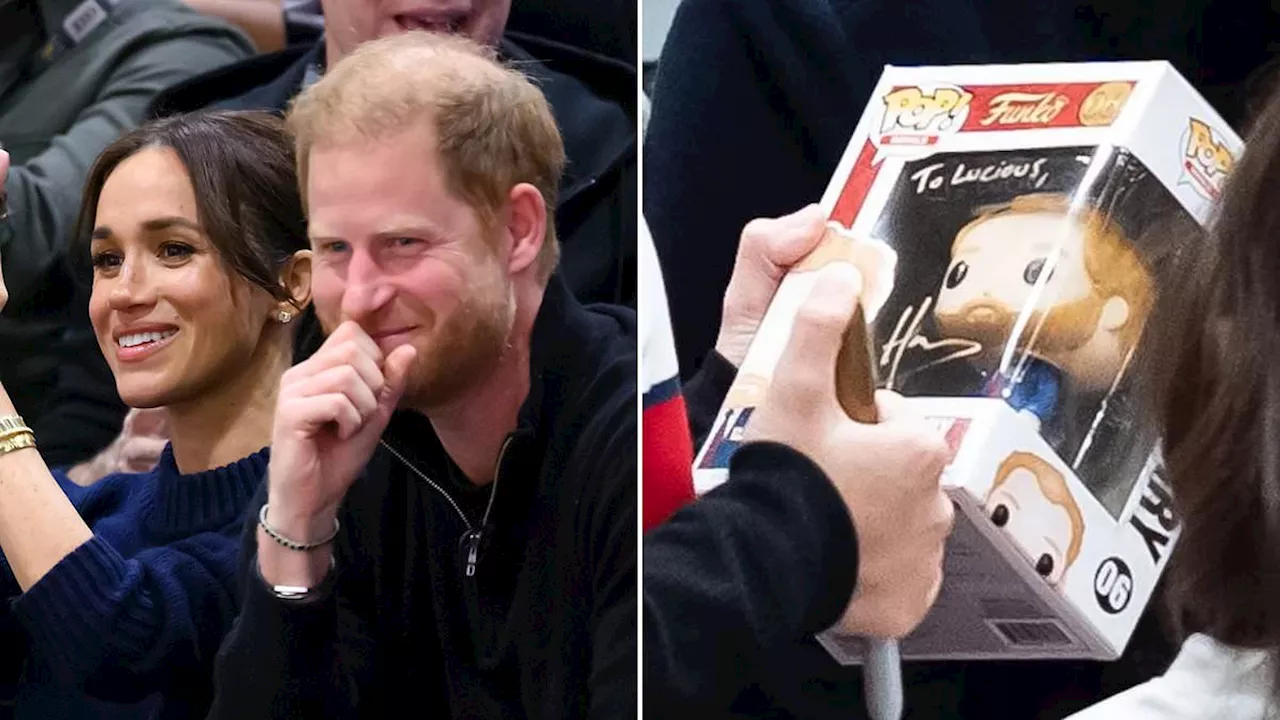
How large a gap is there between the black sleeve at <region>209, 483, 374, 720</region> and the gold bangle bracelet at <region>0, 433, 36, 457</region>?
199 mm

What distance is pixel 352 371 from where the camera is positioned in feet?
3.91

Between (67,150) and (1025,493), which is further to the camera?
(67,150)

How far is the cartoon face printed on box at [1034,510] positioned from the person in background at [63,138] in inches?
28.1

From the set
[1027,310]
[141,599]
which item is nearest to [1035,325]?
[1027,310]

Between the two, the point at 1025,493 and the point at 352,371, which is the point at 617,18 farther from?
the point at 1025,493

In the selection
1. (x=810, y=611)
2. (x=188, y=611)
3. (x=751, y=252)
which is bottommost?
(x=188, y=611)

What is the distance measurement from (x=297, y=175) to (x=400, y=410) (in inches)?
8.1

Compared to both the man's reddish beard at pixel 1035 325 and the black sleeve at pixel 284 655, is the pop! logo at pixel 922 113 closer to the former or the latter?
the man's reddish beard at pixel 1035 325

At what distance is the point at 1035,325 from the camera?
45.9 inches

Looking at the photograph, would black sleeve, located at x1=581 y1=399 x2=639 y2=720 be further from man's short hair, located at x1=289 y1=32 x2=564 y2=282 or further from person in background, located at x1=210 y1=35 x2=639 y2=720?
man's short hair, located at x1=289 y1=32 x2=564 y2=282

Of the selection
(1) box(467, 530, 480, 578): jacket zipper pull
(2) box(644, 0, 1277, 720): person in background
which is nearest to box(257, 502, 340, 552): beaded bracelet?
(1) box(467, 530, 480, 578): jacket zipper pull

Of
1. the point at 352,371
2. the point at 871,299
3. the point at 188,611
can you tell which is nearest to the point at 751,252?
the point at 871,299

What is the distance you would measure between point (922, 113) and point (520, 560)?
1.61ft

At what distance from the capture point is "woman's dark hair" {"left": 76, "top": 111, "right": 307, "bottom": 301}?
122 centimetres
